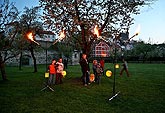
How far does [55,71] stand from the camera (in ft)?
53.2

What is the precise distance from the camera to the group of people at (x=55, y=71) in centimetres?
1570

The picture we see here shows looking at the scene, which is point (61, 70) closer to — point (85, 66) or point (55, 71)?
point (55, 71)

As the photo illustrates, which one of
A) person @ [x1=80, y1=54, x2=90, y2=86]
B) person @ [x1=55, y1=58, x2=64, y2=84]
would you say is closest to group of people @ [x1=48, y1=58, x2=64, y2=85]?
person @ [x1=55, y1=58, x2=64, y2=84]

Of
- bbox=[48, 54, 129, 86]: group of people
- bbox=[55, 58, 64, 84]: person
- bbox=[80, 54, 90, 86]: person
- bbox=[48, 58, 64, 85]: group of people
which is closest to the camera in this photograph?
bbox=[80, 54, 90, 86]: person

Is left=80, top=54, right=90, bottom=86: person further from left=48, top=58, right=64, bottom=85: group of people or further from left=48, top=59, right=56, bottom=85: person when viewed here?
left=48, top=59, right=56, bottom=85: person

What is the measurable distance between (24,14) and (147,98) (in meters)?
20.8

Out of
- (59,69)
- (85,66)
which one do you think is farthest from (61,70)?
(85,66)

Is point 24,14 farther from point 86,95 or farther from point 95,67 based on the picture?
point 86,95

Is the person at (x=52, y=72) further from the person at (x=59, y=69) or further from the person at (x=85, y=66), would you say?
the person at (x=85, y=66)

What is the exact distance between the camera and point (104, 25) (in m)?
18.2

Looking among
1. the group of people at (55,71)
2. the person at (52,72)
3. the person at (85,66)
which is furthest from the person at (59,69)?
the person at (85,66)

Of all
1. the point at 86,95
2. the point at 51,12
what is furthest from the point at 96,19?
the point at 86,95

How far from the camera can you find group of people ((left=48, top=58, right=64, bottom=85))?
618 inches

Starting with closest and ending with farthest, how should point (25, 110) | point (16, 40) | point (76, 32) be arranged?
1. point (25, 110)
2. point (76, 32)
3. point (16, 40)
